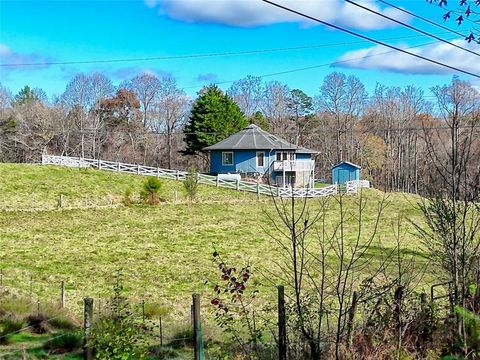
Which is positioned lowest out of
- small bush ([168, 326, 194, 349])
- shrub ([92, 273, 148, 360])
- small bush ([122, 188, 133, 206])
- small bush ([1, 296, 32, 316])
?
small bush ([168, 326, 194, 349])

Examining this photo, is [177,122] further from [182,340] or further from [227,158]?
[182,340]

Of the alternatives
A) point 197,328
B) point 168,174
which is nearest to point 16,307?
point 197,328

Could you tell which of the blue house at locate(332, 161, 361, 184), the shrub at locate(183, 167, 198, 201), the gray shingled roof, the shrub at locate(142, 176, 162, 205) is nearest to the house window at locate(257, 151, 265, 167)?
the gray shingled roof

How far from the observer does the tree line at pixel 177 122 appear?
132ft

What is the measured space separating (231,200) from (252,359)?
21349 mm

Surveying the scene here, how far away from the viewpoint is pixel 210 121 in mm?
37844

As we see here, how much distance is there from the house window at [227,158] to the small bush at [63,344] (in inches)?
1114

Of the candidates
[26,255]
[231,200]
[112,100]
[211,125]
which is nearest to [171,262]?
[26,255]

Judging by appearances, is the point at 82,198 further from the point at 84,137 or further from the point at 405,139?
the point at 405,139

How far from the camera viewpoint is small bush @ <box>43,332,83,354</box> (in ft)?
19.8

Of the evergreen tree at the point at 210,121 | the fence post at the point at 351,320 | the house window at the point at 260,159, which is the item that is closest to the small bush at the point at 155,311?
the fence post at the point at 351,320

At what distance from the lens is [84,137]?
141 ft

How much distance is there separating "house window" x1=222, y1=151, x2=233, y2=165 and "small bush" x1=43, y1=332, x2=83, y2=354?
1114 inches

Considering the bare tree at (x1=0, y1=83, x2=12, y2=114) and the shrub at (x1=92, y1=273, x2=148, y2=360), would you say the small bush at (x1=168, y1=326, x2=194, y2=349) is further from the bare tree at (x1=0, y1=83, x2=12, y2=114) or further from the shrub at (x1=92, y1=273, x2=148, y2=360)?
the bare tree at (x1=0, y1=83, x2=12, y2=114)
